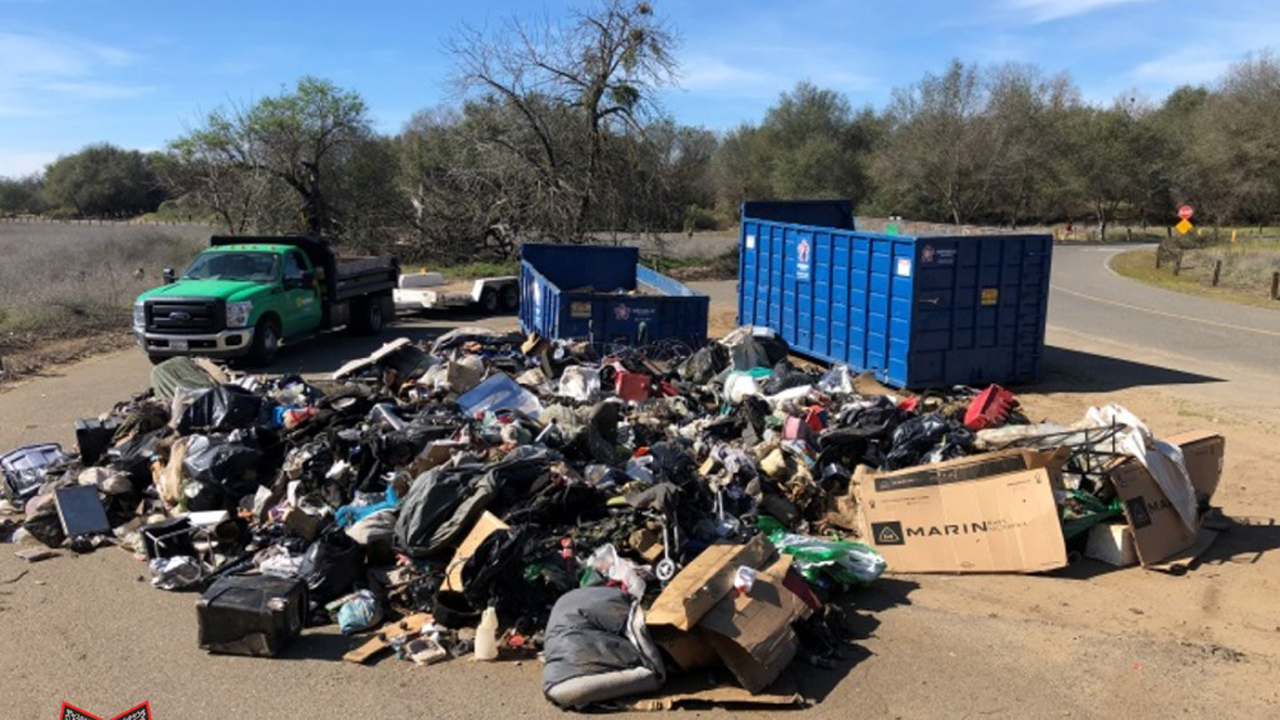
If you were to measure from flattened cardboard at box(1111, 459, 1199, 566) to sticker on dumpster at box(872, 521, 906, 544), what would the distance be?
154cm

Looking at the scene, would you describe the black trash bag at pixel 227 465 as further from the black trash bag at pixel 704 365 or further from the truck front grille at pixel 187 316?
the truck front grille at pixel 187 316

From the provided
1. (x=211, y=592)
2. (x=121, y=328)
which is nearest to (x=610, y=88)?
(x=121, y=328)

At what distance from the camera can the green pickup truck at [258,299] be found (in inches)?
546

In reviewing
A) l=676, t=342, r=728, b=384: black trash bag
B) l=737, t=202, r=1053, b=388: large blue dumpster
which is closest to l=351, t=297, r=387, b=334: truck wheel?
l=676, t=342, r=728, b=384: black trash bag

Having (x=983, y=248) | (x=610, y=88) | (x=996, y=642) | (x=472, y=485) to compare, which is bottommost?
(x=996, y=642)

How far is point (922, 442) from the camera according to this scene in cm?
827

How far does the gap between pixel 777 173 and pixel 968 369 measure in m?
47.7

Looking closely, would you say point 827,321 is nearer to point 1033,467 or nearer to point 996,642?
point 1033,467

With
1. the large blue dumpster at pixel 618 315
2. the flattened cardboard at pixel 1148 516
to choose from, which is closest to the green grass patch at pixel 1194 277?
the large blue dumpster at pixel 618 315

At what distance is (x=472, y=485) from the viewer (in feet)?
21.3

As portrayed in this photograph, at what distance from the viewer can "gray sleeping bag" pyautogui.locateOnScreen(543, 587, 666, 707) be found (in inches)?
190

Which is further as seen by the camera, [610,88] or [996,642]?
[610,88]

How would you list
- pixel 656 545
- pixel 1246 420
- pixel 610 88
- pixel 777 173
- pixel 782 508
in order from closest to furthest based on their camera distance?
1. pixel 656 545
2. pixel 782 508
3. pixel 1246 420
4. pixel 610 88
5. pixel 777 173

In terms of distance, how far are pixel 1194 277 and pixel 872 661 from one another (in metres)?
30.9
